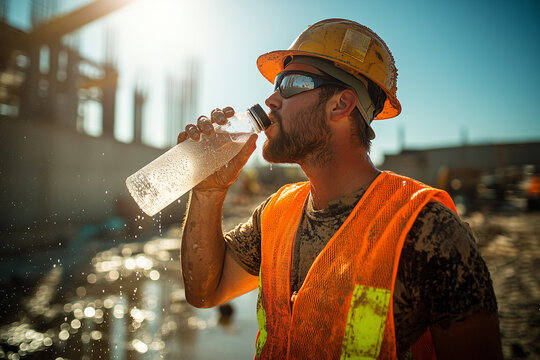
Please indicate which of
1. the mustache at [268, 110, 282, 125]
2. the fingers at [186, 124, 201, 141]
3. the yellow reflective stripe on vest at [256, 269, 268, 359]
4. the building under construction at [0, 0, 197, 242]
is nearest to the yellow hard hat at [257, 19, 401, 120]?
the mustache at [268, 110, 282, 125]

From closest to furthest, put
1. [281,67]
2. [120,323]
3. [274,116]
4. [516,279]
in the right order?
[274,116] → [281,67] → [120,323] → [516,279]

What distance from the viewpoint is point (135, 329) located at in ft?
14.3

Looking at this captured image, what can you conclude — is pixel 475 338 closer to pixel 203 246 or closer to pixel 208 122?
pixel 203 246

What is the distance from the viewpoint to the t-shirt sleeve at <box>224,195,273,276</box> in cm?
216

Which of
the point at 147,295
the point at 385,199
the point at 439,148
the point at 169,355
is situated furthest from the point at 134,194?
the point at 439,148

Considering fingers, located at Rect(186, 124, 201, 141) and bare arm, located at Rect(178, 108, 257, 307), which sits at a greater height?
fingers, located at Rect(186, 124, 201, 141)

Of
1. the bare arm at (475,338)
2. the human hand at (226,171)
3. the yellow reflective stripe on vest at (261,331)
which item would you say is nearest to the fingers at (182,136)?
the human hand at (226,171)

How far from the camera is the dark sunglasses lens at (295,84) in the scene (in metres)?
1.93

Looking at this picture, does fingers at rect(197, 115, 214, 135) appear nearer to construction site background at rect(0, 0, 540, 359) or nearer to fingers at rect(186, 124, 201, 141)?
fingers at rect(186, 124, 201, 141)

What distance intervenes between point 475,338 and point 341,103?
4.43ft

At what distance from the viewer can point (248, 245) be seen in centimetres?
218

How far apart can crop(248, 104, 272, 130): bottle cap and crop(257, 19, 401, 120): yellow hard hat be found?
1.47 ft

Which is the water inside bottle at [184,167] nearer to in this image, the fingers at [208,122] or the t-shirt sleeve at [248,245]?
the fingers at [208,122]

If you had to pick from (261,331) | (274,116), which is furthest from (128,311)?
(274,116)
